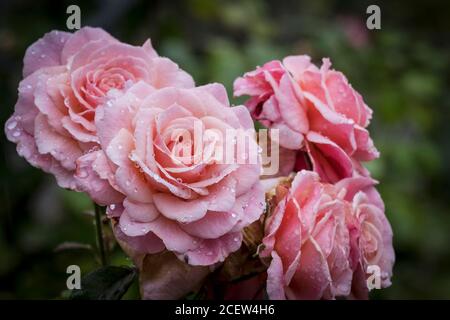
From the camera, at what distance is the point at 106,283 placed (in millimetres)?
592

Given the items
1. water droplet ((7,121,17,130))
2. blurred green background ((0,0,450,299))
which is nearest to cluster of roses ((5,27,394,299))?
water droplet ((7,121,17,130))

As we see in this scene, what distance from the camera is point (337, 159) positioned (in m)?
0.62

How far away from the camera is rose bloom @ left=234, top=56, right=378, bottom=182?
0.61 meters

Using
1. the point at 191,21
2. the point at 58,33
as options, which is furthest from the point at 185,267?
the point at 191,21

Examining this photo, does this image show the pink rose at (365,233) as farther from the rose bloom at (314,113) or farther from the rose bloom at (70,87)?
the rose bloom at (70,87)

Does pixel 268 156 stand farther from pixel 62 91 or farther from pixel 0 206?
pixel 0 206

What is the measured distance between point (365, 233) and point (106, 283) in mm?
260

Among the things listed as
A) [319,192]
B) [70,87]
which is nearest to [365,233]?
[319,192]

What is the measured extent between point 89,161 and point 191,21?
1991mm

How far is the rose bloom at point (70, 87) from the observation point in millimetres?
567

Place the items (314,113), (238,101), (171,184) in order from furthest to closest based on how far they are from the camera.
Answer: (238,101), (314,113), (171,184)

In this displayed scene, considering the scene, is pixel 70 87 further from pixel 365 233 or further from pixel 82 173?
pixel 365 233

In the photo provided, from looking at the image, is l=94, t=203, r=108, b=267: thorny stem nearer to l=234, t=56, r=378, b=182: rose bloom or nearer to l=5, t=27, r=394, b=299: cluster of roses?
l=5, t=27, r=394, b=299: cluster of roses

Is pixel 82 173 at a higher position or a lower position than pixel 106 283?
higher
